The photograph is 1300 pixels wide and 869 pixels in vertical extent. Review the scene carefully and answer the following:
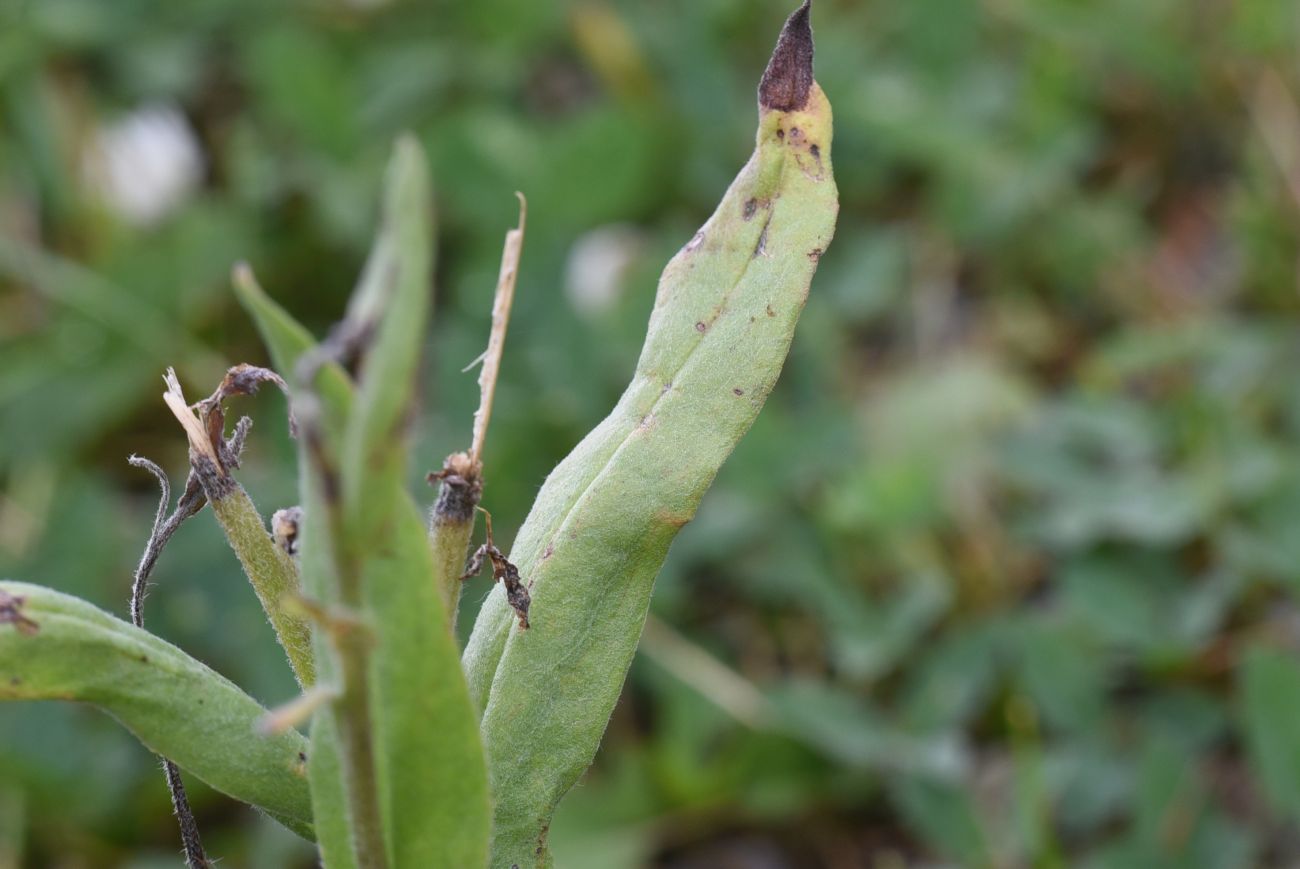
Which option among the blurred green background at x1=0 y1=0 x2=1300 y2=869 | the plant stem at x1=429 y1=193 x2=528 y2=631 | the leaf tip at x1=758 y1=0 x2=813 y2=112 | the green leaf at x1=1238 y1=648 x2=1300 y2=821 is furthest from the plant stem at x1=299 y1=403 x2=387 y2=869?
the green leaf at x1=1238 y1=648 x2=1300 y2=821

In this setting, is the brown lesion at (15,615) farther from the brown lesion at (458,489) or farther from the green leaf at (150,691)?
the brown lesion at (458,489)

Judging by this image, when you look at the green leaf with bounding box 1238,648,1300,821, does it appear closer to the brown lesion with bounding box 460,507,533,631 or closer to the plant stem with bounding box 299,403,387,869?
the brown lesion with bounding box 460,507,533,631

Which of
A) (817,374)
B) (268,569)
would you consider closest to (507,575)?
(268,569)

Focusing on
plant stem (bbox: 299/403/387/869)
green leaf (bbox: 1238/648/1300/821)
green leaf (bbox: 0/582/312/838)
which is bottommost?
plant stem (bbox: 299/403/387/869)

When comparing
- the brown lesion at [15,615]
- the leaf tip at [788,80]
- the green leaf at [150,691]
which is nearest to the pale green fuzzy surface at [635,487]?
the leaf tip at [788,80]

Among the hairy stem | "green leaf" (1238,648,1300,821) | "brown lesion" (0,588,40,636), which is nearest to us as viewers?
"brown lesion" (0,588,40,636)

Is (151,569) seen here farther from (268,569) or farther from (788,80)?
(788,80)

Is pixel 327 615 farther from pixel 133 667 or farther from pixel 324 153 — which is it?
pixel 324 153
